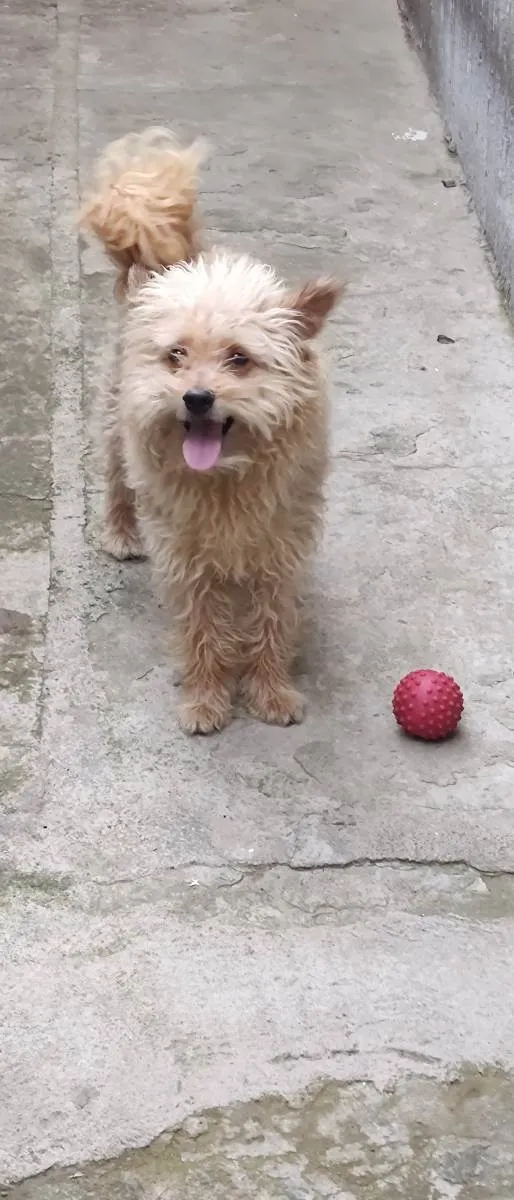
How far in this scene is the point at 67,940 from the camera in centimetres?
237

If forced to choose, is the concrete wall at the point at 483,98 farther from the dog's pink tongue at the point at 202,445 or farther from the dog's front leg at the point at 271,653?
the dog's pink tongue at the point at 202,445

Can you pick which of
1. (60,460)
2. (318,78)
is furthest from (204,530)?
(318,78)

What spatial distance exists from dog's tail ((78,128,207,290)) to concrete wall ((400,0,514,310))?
1850 mm

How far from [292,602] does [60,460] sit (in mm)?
1097

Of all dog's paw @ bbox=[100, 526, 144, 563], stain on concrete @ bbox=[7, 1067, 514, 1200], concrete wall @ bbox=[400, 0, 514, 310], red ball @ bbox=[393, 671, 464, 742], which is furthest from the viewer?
concrete wall @ bbox=[400, 0, 514, 310]

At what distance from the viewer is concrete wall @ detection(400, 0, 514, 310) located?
4.50 metres

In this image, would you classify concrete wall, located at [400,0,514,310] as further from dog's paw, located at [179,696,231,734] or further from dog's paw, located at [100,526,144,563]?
dog's paw, located at [179,696,231,734]

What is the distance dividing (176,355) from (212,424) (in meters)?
0.16

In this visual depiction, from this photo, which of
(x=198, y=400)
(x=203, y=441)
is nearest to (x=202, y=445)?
(x=203, y=441)

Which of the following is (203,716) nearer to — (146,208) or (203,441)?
(203,441)

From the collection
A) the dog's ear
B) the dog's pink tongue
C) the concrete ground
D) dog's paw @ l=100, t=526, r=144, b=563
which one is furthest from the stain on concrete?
dog's paw @ l=100, t=526, r=144, b=563

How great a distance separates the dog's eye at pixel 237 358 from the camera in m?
2.42

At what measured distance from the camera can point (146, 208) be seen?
9.06 feet

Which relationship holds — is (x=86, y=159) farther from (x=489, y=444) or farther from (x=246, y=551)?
(x=246, y=551)
